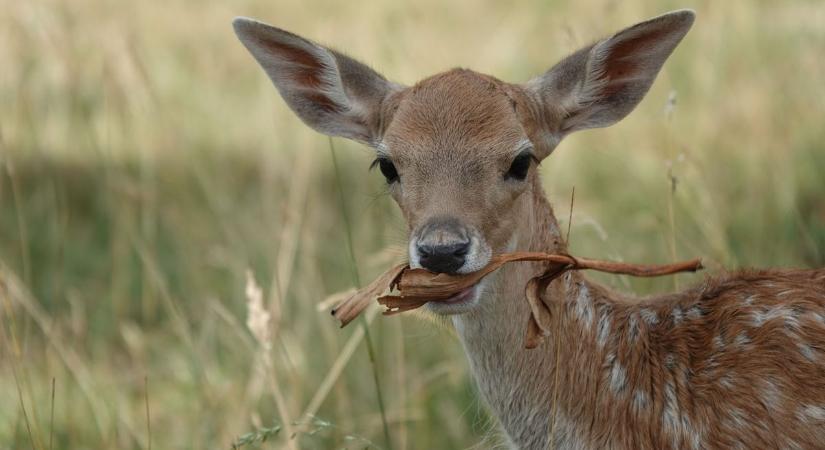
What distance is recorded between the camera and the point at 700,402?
4.18 metres

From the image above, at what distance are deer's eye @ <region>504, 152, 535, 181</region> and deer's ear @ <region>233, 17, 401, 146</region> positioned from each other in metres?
0.64

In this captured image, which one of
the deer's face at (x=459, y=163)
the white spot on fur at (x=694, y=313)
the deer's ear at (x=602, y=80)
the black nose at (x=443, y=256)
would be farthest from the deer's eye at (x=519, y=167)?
the white spot on fur at (x=694, y=313)

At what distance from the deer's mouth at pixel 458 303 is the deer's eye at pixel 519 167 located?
1.42 feet

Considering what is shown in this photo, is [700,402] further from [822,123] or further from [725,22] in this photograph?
[725,22]

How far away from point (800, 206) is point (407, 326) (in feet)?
7.82

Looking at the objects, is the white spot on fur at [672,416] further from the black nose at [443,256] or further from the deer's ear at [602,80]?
the deer's ear at [602,80]

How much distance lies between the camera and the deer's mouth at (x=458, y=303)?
405 cm

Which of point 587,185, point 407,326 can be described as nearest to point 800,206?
point 587,185

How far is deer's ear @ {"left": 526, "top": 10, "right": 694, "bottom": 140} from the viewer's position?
4641 mm

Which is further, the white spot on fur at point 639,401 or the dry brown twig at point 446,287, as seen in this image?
the white spot on fur at point 639,401

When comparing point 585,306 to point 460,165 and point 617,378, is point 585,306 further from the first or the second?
point 460,165

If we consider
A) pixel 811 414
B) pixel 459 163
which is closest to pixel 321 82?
pixel 459 163

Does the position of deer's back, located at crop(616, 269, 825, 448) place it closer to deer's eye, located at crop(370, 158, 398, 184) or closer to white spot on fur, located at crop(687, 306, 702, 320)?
white spot on fur, located at crop(687, 306, 702, 320)

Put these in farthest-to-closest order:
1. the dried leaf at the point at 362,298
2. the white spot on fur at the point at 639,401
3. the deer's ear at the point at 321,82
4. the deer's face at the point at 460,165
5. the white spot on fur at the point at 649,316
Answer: the deer's ear at the point at 321,82 → the white spot on fur at the point at 649,316 → the white spot on fur at the point at 639,401 → the deer's face at the point at 460,165 → the dried leaf at the point at 362,298
